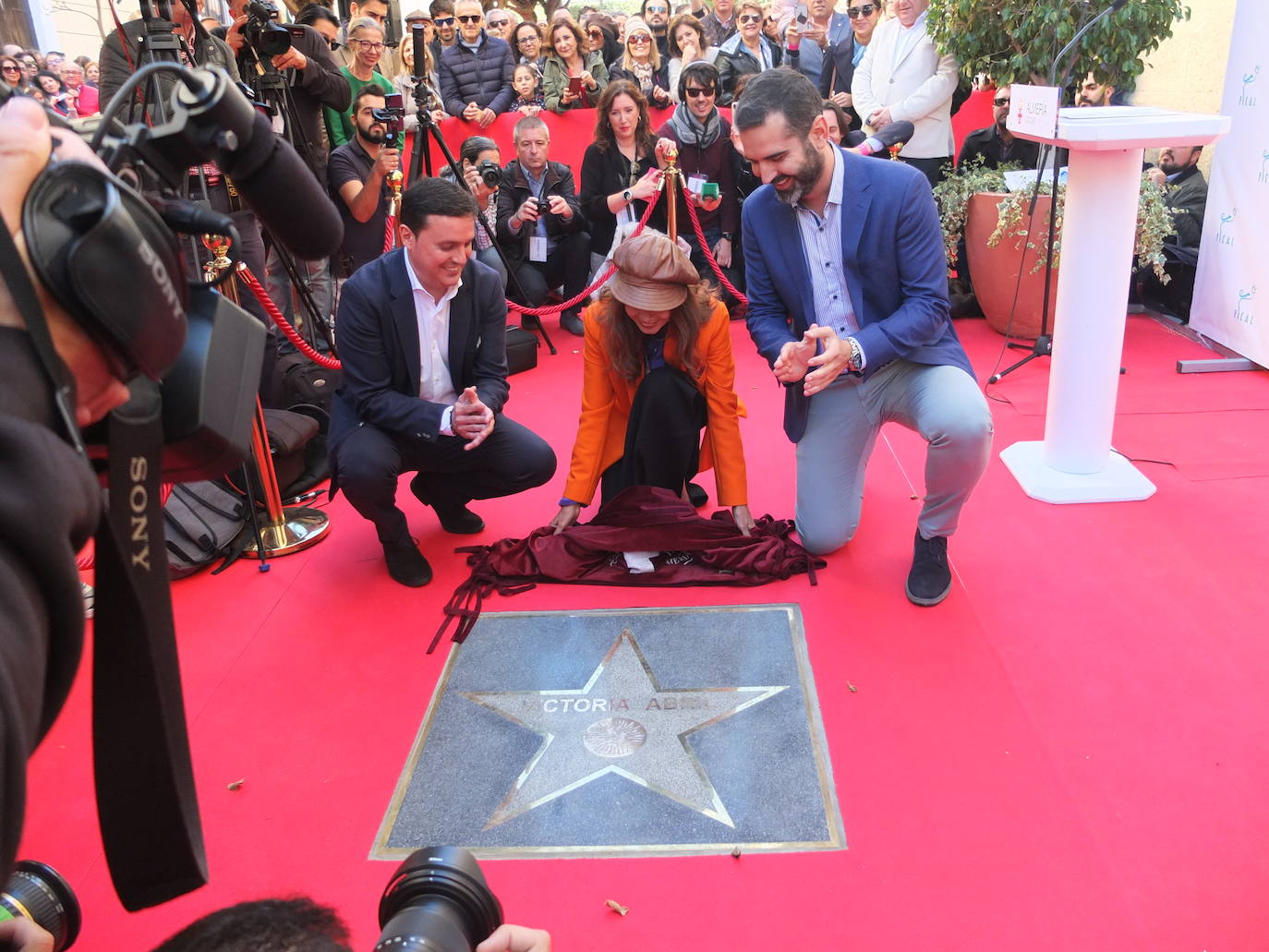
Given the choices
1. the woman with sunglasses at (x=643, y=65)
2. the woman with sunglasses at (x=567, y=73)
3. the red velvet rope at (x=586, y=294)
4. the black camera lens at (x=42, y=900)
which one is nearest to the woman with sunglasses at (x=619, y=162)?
the red velvet rope at (x=586, y=294)

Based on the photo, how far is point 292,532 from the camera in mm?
4047

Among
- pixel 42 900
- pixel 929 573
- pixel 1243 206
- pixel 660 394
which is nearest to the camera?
pixel 42 900

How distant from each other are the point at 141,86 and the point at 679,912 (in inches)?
122

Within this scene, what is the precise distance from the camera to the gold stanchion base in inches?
155

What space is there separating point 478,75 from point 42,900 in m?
7.33

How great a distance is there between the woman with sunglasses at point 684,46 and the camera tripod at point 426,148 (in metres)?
2.44

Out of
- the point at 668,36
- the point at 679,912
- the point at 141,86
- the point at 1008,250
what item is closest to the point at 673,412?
the point at 679,912

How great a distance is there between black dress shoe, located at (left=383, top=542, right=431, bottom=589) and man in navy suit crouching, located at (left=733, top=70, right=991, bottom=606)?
135 cm

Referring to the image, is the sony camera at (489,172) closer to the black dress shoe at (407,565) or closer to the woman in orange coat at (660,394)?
the woman in orange coat at (660,394)

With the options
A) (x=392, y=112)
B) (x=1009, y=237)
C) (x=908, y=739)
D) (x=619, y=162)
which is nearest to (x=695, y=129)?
(x=619, y=162)

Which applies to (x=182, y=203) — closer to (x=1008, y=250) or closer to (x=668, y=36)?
(x=1008, y=250)

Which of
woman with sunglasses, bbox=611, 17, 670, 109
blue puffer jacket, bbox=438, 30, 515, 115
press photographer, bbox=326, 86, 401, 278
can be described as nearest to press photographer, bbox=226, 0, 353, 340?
press photographer, bbox=326, 86, 401, 278

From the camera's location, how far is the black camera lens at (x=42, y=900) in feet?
4.69

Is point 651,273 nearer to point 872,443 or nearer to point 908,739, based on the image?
point 872,443
